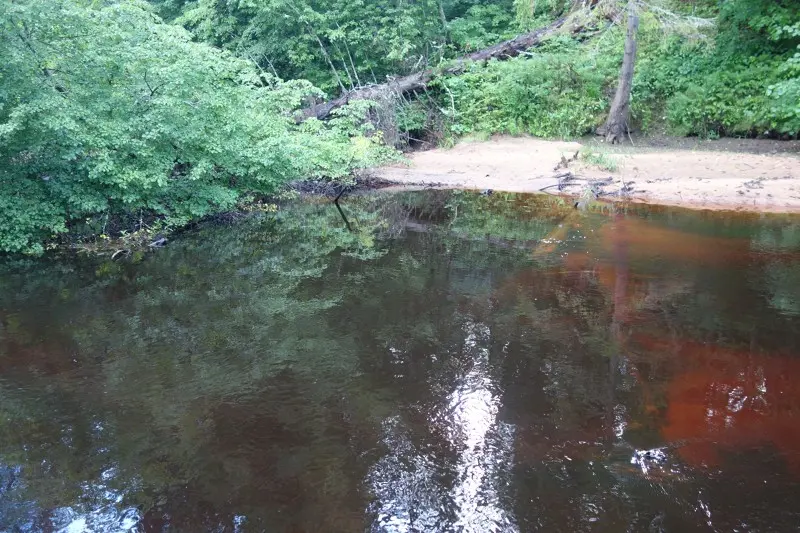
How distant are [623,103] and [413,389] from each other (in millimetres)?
15856

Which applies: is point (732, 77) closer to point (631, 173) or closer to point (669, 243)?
point (631, 173)

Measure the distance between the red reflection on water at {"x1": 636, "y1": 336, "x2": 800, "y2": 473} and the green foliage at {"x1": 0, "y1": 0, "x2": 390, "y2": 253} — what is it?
1026 cm

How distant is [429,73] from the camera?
75.9 feet

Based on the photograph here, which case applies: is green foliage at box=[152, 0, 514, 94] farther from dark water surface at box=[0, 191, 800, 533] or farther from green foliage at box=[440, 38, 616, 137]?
dark water surface at box=[0, 191, 800, 533]

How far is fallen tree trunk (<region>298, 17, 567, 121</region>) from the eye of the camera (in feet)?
68.4

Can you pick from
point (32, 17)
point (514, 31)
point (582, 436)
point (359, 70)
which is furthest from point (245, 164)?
point (514, 31)

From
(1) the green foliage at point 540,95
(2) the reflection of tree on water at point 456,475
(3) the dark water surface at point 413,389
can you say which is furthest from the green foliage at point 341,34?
(2) the reflection of tree on water at point 456,475

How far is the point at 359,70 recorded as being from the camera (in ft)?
83.2

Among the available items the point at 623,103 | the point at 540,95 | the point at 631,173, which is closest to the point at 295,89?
the point at 540,95

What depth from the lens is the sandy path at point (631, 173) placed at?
43.7 feet

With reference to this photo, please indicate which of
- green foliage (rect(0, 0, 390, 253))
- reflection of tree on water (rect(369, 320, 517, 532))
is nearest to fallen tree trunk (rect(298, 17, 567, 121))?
green foliage (rect(0, 0, 390, 253))

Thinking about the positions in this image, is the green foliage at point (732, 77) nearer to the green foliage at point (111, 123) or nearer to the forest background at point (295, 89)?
the forest background at point (295, 89)

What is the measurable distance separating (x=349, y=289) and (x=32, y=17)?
25.8ft

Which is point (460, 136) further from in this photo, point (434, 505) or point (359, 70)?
point (434, 505)
